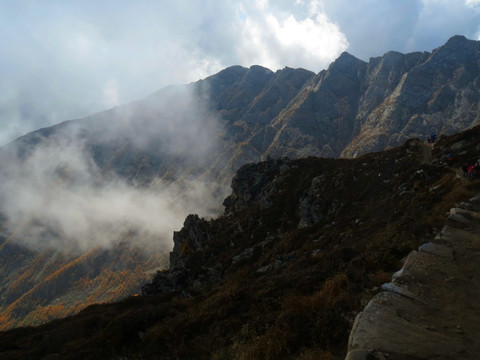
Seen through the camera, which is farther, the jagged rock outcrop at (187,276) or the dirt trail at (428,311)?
the jagged rock outcrop at (187,276)

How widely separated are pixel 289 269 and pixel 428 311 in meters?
12.5

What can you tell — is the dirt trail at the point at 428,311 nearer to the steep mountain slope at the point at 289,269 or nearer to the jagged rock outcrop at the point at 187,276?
the steep mountain slope at the point at 289,269

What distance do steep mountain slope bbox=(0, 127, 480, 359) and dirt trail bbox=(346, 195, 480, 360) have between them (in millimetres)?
964

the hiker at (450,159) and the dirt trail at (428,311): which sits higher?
the hiker at (450,159)

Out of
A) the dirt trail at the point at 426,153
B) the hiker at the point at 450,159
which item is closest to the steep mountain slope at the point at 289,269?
the dirt trail at the point at 426,153

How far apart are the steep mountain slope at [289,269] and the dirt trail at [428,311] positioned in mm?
964

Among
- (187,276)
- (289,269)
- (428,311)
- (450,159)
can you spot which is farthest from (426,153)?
(428,311)

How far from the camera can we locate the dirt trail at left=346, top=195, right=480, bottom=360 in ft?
15.3

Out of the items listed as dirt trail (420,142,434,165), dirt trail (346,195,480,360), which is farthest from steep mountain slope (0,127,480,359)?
dirt trail (346,195,480,360)

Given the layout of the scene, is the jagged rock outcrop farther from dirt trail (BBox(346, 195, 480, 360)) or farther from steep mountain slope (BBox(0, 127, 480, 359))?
dirt trail (BBox(346, 195, 480, 360))

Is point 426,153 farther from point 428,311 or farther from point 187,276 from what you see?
point 428,311

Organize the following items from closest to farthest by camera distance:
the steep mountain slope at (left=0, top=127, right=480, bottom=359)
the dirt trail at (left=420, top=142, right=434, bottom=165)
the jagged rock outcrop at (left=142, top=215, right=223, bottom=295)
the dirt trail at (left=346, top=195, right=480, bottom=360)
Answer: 1. the dirt trail at (left=346, top=195, right=480, bottom=360)
2. the steep mountain slope at (left=0, top=127, right=480, bottom=359)
3. the dirt trail at (left=420, top=142, right=434, bottom=165)
4. the jagged rock outcrop at (left=142, top=215, right=223, bottom=295)

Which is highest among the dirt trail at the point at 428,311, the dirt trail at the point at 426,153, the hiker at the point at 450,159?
the dirt trail at the point at 426,153

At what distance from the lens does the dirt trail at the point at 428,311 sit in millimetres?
4652
